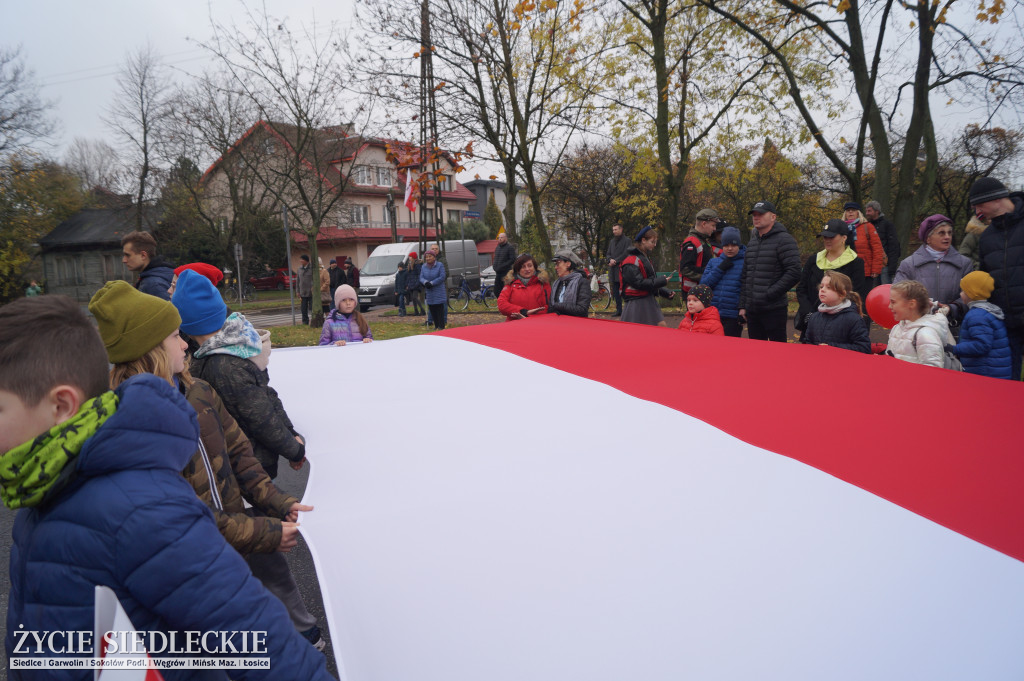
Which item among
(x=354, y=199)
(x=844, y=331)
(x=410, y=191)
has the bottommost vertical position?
(x=844, y=331)

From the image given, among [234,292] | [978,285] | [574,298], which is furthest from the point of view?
[234,292]

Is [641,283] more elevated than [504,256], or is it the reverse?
[504,256]

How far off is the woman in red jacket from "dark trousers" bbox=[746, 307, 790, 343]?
2005 millimetres

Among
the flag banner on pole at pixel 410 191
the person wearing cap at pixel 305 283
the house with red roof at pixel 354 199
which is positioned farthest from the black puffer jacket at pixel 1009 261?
the house with red roof at pixel 354 199

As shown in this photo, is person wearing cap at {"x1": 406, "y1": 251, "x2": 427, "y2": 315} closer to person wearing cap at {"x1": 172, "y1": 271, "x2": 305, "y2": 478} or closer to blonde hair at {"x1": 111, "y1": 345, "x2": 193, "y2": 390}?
person wearing cap at {"x1": 172, "y1": 271, "x2": 305, "y2": 478}

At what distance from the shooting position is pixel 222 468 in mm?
1898

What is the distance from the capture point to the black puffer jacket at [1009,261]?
13.8ft

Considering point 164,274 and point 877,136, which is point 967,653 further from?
point 877,136

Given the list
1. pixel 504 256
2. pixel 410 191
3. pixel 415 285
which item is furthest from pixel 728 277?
pixel 415 285

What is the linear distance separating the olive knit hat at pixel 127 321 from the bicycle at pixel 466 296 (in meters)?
17.6

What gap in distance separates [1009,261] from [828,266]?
133 cm

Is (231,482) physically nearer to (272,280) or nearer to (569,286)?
(569,286)

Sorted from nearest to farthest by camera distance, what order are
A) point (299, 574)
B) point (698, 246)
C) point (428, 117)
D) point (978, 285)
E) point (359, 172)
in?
point (299, 574)
point (978, 285)
point (698, 246)
point (428, 117)
point (359, 172)

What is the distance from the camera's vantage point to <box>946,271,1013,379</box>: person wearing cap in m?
3.73
